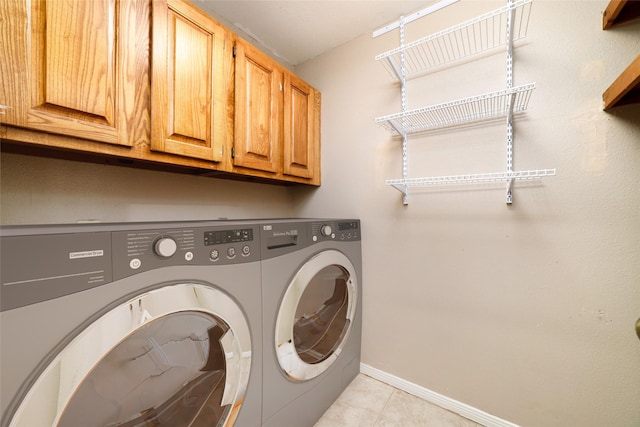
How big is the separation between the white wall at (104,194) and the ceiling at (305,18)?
3.34 feet

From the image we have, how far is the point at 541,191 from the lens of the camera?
1.11 metres

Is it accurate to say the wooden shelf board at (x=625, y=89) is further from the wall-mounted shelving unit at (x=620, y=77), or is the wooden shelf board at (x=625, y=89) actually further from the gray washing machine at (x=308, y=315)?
the gray washing machine at (x=308, y=315)

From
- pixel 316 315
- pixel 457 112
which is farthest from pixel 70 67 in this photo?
pixel 457 112

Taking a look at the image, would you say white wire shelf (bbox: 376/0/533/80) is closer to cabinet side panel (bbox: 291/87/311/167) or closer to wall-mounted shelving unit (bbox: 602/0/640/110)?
wall-mounted shelving unit (bbox: 602/0/640/110)

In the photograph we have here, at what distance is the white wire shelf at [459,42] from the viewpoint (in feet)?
3.74

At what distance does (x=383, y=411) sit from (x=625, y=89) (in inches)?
68.4

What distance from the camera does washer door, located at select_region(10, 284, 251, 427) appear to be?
0.53 m

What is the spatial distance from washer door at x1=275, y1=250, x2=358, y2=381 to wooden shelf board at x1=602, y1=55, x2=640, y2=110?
1256mm

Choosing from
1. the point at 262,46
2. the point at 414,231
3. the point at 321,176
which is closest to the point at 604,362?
the point at 414,231

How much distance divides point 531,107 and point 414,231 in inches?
31.5

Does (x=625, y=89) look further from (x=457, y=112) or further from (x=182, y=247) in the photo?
(x=182, y=247)

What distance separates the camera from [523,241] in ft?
3.77

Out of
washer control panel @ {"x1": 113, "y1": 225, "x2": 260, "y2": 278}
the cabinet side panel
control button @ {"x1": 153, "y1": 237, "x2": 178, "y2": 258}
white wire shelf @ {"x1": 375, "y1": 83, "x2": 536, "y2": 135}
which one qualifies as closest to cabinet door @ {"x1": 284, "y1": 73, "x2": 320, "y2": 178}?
the cabinet side panel

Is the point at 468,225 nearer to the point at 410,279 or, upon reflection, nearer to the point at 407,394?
the point at 410,279
